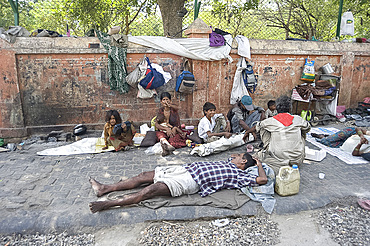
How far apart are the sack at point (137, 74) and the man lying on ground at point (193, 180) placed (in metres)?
3.30

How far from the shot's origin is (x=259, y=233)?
312 cm

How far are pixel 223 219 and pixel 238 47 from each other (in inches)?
198

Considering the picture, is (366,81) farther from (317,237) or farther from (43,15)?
(43,15)

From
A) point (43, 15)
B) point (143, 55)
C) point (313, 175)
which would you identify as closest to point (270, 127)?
point (313, 175)

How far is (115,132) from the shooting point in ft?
18.7

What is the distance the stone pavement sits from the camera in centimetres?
329

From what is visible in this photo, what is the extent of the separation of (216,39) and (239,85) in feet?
4.40

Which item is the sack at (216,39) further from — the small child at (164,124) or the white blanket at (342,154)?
the white blanket at (342,154)

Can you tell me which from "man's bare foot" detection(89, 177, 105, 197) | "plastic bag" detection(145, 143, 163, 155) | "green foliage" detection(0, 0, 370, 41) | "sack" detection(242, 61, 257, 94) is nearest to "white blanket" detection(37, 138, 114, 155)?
"plastic bag" detection(145, 143, 163, 155)

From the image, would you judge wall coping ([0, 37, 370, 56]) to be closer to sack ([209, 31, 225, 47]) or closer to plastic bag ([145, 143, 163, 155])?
sack ([209, 31, 225, 47])

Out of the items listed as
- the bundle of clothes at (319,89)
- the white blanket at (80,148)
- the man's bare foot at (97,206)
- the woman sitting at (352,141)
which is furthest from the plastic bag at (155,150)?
the bundle of clothes at (319,89)

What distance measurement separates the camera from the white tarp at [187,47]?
6.75 m

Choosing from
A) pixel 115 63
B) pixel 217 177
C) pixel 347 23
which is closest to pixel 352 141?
pixel 217 177

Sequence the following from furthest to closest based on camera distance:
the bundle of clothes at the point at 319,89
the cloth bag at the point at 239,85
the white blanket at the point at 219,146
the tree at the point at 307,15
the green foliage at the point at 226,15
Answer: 1. the tree at the point at 307,15
2. the green foliage at the point at 226,15
3. the bundle of clothes at the point at 319,89
4. the cloth bag at the point at 239,85
5. the white blanket at the point at 219,146
